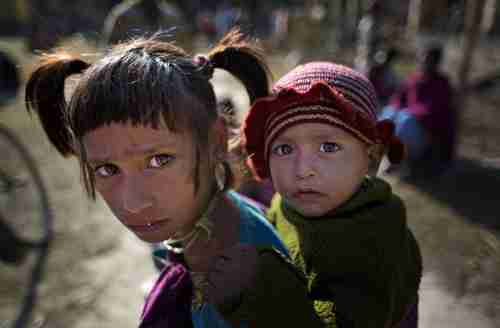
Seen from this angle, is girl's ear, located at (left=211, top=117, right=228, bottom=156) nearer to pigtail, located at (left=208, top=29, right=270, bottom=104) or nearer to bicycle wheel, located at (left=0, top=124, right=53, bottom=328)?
pigtail, located at (left=208, top=29, right=270, bottom=104)

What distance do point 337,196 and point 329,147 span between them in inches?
6.0

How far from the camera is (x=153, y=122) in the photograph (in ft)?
3.39

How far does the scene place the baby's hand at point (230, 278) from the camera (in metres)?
0.94

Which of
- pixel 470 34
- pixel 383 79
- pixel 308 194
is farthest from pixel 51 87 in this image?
pixel 383 79

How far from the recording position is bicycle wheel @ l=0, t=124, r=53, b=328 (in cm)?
266

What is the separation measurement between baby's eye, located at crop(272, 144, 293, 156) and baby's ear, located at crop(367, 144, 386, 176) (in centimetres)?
27

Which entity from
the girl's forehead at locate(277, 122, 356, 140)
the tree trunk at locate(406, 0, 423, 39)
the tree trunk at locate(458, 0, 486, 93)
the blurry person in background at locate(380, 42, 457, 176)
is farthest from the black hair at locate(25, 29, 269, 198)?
the tree trunk at locate(406, 0, 423, 39)

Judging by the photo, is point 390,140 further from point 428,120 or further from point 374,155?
point 428,120

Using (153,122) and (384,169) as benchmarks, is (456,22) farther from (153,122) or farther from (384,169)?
(153,122)

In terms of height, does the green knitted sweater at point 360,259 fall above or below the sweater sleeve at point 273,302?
below

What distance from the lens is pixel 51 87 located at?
1.21 metres

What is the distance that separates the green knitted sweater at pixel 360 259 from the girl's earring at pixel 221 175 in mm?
253

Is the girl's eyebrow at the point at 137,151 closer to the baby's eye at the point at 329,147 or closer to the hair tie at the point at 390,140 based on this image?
the baby's eye at the point at 329,147

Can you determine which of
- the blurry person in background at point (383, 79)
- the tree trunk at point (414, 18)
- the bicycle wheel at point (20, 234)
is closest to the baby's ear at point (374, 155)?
the bicycle wheel at point (20, 234)
